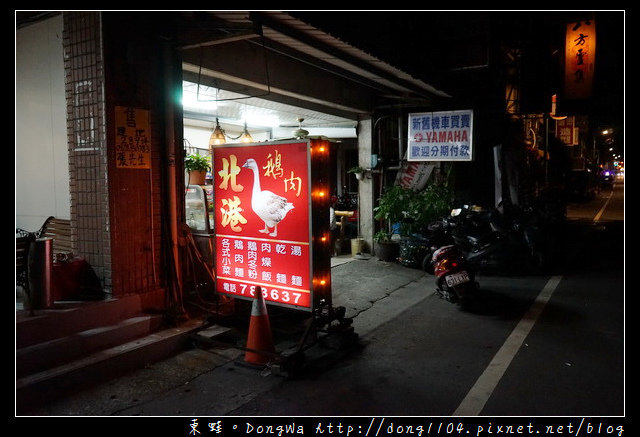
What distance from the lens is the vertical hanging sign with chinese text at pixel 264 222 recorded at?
18.9 feet

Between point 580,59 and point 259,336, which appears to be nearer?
point 259,336

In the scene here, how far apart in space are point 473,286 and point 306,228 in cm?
404

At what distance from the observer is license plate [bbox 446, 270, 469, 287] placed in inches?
320

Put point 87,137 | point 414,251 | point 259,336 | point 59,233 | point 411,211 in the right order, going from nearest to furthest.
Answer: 1. point 259,336
2. point 87,137
3. point 59,233
4. point 414,251
5. point 411,211

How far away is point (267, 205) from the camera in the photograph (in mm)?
6027

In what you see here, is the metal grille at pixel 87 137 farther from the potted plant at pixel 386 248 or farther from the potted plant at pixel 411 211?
the potted plant at pixel 386 248

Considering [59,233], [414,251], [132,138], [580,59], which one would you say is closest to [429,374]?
[132,138]

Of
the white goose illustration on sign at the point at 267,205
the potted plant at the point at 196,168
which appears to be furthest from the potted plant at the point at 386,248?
the white goose illustration on sign at the point at 267,205

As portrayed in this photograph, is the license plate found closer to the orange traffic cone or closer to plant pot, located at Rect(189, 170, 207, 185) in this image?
the orange traffic cone

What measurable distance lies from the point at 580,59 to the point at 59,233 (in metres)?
14.7

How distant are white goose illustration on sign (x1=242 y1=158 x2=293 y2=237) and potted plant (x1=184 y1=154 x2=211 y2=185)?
2066 mm

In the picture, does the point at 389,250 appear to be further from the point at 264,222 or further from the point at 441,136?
the point at 264,222

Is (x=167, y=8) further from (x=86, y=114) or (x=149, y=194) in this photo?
(x=149, y=194)

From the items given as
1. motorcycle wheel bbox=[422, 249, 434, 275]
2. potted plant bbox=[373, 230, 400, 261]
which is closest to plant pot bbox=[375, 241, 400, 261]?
potted plant bbox=[373, 230, 400, 261]
